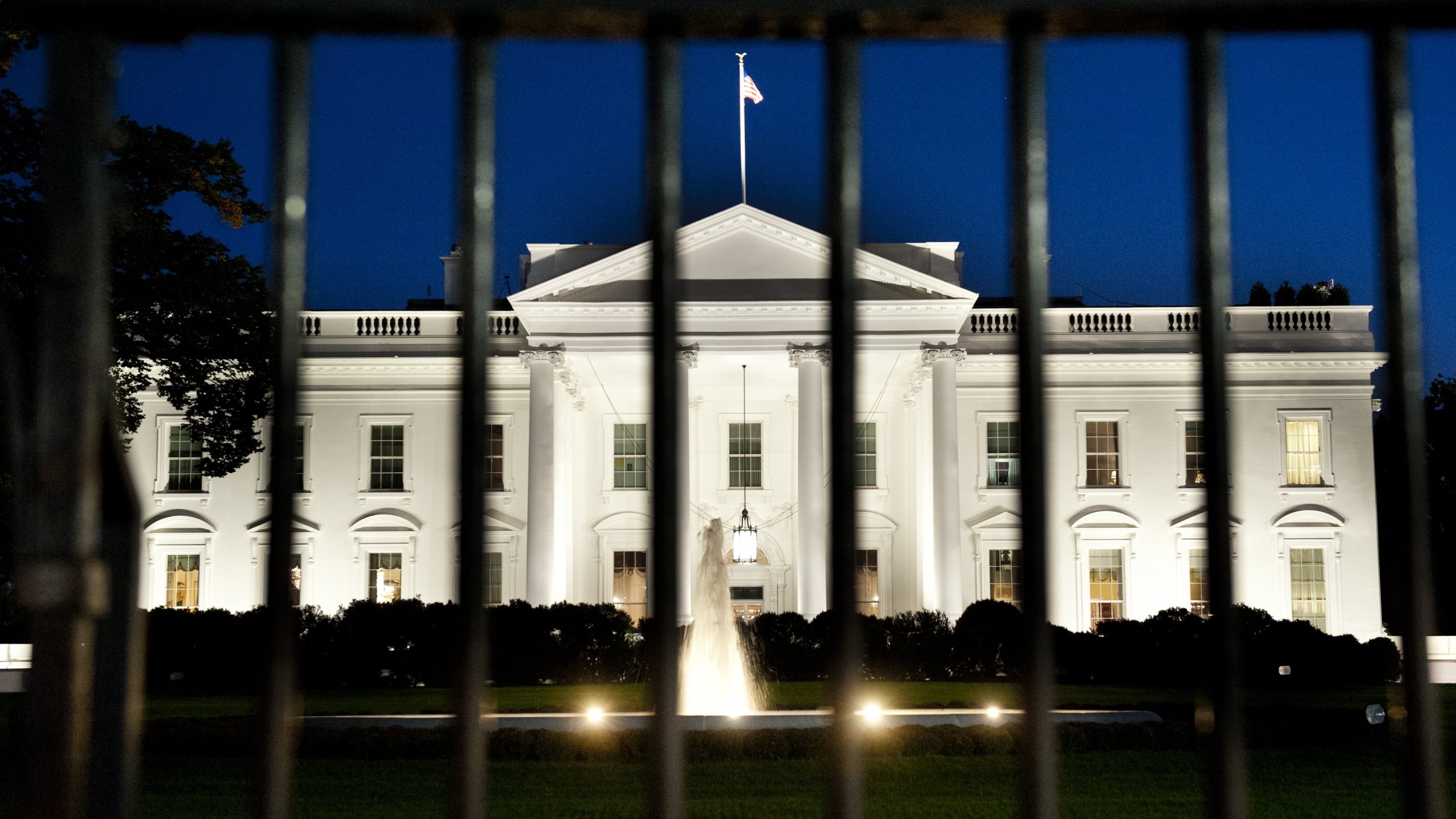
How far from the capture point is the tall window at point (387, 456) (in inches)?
1422

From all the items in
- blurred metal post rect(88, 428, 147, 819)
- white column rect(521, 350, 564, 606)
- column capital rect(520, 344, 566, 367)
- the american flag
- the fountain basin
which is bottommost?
the fountain basin

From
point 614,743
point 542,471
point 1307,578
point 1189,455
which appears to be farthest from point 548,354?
point 1307,578

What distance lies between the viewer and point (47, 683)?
141cm

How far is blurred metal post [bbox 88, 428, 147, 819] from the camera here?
1.62 metres

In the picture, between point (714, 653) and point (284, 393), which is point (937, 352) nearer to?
point (714, 653)

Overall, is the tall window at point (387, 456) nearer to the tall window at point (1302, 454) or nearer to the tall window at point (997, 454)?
the tall window at point (997, 454)

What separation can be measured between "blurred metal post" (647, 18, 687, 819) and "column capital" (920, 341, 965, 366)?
29.5 meters

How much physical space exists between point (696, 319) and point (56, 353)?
29.3m

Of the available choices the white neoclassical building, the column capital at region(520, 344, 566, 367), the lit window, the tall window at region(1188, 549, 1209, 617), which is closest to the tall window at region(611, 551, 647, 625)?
the white neoclassical building

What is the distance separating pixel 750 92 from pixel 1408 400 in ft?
96.1

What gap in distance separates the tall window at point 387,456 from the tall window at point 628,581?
619cm

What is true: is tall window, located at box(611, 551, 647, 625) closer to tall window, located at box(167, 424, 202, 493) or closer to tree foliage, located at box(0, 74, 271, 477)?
tall window, located at box(167, 424, 202, 493)

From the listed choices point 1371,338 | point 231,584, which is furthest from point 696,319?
point 1371,338

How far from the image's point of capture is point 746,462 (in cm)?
3556
